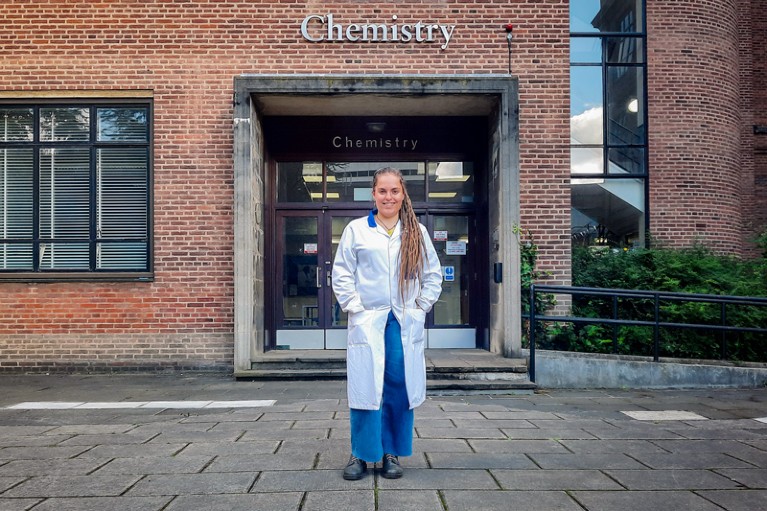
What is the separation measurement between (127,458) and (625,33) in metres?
12.0

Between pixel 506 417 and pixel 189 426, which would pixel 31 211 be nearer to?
pixel 189 426

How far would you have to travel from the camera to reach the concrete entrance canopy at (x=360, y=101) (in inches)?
340

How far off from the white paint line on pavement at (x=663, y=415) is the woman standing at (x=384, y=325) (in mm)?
3176

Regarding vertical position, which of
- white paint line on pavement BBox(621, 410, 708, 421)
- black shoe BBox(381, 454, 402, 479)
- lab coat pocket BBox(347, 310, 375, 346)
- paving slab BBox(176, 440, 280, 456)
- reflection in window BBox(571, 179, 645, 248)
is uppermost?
reflection in window BBox(571, 179, 645, 248)

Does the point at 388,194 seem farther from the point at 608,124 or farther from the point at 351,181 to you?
the point at 608,124

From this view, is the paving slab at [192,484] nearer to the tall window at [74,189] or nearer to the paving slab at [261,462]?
the paving slab at [261,462]

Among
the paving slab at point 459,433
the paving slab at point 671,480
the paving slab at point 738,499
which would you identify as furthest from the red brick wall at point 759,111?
the paving slab at point 738,499

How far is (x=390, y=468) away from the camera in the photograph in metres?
3.85

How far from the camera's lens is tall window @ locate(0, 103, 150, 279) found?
29.5 ft

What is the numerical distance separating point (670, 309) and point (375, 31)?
5669 mm

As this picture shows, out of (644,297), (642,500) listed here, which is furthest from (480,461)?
(644,297)

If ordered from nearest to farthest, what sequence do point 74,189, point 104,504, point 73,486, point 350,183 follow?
point 104,504 < point 73,486 < point 74,189 < point 350,183

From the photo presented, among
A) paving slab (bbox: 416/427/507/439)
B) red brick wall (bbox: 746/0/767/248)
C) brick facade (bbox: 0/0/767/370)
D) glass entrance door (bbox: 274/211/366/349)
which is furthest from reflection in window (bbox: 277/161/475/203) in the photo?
red brick wall (bbox: 746/0/767/248)

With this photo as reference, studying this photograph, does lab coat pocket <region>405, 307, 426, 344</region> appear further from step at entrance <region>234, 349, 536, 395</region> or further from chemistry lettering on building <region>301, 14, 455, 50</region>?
chemistry lettering on building <region>301, 14, 455, 50</region>
